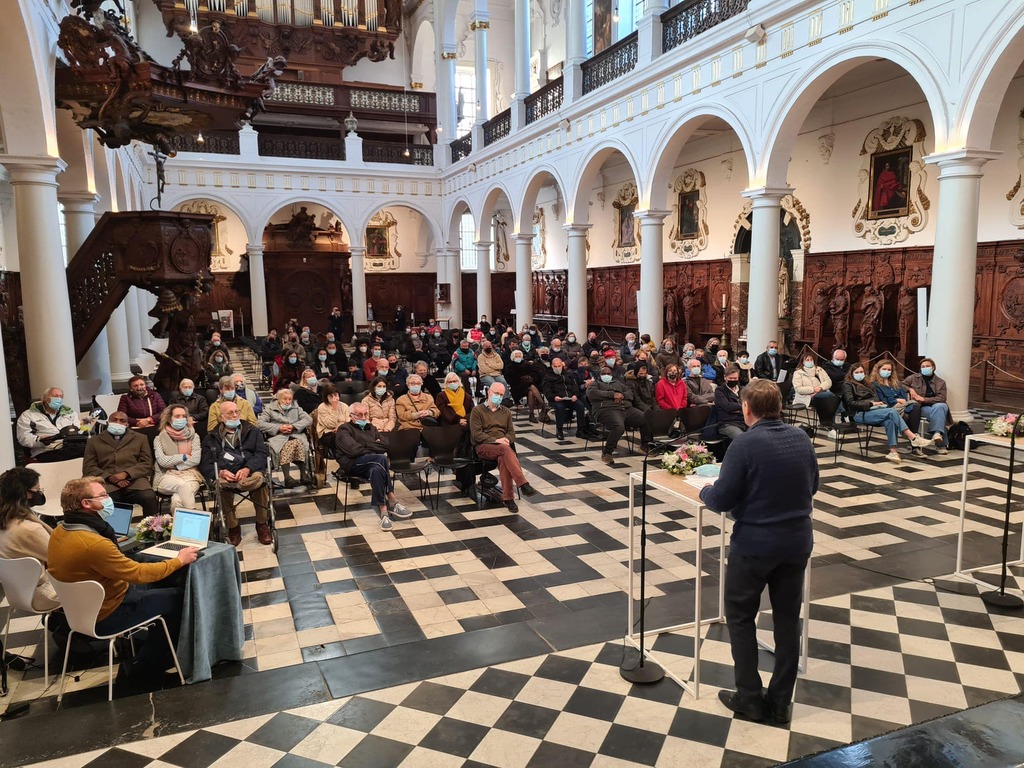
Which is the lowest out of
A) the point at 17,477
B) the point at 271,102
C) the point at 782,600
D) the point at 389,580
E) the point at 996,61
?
the point at 389,580

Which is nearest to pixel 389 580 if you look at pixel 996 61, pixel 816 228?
pixel 996 61

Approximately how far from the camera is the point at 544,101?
1794cm

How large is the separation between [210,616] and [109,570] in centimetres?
65

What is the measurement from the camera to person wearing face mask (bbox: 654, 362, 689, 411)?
356 inches

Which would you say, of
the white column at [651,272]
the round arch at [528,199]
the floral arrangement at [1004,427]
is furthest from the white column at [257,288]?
the floral arrangement at [1004,427]

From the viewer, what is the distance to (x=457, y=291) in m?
25.7

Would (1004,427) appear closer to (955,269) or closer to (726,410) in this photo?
(726,410)

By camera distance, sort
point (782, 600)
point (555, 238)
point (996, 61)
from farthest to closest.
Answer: point (555, 238)
point (996, 61)
point (782, 600)

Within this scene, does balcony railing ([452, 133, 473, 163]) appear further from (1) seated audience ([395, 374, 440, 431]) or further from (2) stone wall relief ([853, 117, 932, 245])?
(1) seated audience ([395, 374, 440, 431])

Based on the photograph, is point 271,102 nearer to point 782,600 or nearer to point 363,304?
point 363,304

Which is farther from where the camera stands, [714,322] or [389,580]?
[714,322]

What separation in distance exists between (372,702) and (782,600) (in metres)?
2.21

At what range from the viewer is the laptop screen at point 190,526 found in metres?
4.27

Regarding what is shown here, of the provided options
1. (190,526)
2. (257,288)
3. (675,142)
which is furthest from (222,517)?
(257,288)
